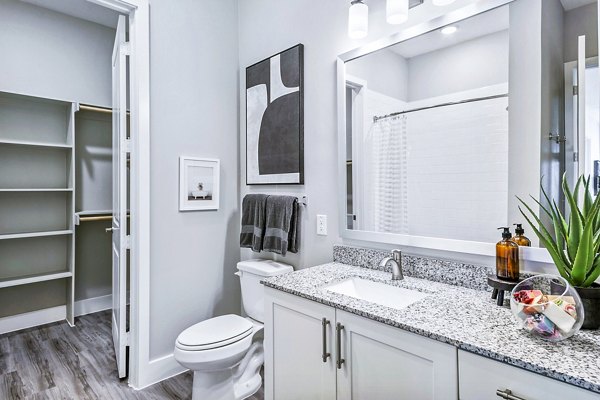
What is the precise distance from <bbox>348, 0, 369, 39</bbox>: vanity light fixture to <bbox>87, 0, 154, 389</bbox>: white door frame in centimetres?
128

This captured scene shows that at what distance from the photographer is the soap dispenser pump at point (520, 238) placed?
1.23 meters

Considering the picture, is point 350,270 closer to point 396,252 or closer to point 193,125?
point 396,252

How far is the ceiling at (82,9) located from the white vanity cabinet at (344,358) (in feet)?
10.4

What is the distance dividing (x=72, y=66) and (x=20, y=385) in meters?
2.73

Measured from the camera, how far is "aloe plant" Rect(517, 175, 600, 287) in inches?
38.4

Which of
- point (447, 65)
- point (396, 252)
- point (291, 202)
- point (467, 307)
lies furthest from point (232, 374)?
point (447, 65)

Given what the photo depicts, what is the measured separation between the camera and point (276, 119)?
225 cm

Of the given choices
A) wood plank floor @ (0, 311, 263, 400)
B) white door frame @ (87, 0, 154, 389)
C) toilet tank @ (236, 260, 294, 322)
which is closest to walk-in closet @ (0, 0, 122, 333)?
wood plank floor @ (0, 311, 263, 400)

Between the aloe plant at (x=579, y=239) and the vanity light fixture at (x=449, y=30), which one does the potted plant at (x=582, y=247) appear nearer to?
the aloe plant at (x=579, y=239)

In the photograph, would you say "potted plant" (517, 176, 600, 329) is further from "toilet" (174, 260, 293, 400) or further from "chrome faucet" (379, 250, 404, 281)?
"toilet" (174, 260, 293, 400)

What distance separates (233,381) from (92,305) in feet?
7.51

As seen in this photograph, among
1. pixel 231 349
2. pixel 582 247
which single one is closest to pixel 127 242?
pixel 231 349

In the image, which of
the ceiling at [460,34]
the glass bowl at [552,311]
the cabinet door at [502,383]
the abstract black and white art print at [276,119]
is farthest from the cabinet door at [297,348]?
the ceiling at [460,34]

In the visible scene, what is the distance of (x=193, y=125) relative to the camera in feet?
7.70
